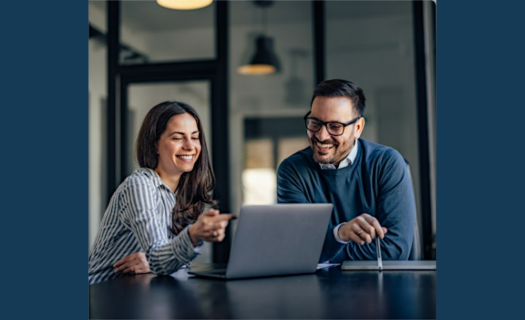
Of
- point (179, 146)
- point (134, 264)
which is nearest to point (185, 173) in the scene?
point (179, 146)

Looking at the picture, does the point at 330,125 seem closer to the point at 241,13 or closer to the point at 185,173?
the point at 185,173

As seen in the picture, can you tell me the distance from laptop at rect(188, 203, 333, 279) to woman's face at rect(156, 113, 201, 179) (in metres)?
0.70

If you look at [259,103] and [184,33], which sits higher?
[184,33]

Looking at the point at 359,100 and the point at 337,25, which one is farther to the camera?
the point at 337,25

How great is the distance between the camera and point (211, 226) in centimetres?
200

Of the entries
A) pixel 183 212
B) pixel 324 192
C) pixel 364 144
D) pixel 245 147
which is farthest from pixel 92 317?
pixel 245 147

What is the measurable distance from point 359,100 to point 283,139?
210 cm

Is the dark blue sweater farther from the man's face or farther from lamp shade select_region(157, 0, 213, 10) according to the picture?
lamp shade select_region(157, 0, 213, 10)

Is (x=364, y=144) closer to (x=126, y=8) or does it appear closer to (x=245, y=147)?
(x=245, y=147)

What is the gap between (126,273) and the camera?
2.39 m

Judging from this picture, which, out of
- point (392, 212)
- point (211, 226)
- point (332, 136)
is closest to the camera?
point (211, 226)

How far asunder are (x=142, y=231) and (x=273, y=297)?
69 cm

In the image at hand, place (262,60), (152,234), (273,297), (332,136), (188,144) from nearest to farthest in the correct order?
(273,297)
(152,234)
(188,144)
(332,136)
(262,60)

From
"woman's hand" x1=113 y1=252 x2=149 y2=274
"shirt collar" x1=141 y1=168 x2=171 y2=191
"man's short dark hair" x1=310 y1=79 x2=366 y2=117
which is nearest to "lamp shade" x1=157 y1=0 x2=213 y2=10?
"man's short dark hair" x1=310 y1=79 x2=366 y2=117
